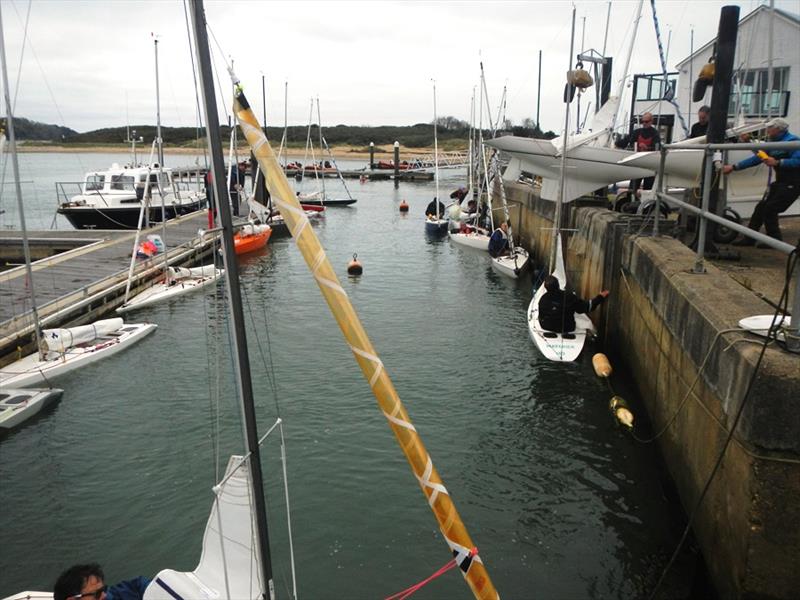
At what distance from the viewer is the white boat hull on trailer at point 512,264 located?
1020 inches

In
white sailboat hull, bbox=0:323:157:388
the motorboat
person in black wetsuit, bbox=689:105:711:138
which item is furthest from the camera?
the motorboat

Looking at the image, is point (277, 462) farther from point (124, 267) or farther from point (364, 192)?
point (364, 192)

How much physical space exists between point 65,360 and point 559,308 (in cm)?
1200

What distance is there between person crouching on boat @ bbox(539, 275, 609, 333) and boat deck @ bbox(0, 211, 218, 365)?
860cm

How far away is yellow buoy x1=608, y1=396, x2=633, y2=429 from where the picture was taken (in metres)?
11.4

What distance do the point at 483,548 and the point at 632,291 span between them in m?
7.01

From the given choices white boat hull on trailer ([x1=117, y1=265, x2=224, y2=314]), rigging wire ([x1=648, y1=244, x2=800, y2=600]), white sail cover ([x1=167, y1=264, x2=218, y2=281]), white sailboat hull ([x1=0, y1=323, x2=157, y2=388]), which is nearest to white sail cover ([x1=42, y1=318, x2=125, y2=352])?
white sailboat hull ([x1=0, y1=323, x2=157, y2=388])

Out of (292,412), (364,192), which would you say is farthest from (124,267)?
(364,192)

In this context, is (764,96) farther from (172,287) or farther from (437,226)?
(172,287)

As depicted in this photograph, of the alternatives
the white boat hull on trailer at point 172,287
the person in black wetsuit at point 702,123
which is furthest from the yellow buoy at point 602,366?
the white boat hull on trailer at point 172,287

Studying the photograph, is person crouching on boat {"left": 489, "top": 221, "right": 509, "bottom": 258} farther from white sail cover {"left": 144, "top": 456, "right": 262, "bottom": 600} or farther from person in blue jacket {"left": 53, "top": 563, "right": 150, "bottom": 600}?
person in blue jacket {"left": 53, "top": 563, "right": 150, "bottom": 600}

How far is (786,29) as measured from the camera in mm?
26172

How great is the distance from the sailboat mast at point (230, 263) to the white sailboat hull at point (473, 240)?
2764 cm

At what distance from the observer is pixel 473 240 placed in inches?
1282
